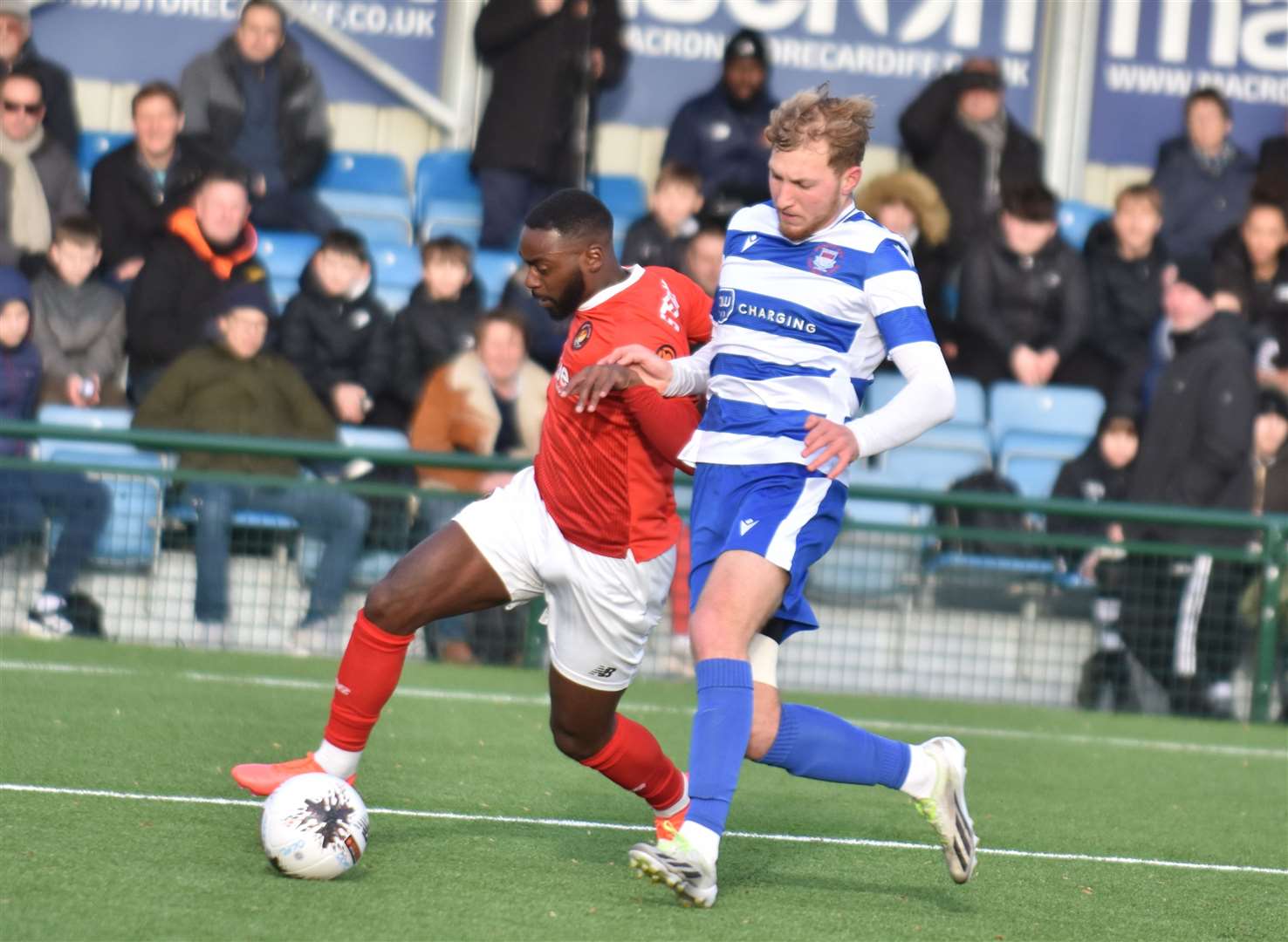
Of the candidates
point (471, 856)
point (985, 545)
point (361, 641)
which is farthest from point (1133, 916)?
point (985, 545)

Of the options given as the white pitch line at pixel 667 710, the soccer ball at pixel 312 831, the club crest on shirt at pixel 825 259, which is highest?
the club crest on shirt at pixel 825 259

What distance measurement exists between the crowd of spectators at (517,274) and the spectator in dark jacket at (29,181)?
1 centimetres

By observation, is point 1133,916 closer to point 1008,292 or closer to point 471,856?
point 471,856

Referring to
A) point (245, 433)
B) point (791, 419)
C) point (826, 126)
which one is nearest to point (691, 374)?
point (791, 419)

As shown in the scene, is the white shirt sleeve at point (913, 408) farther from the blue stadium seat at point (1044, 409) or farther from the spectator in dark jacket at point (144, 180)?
the spectator in dark jacket at point (144, 180)

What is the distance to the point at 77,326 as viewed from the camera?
10.6 m

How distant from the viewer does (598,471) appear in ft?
17.9

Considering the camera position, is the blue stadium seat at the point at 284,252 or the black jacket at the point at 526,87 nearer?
the blue stadium seat at the point at 284,252

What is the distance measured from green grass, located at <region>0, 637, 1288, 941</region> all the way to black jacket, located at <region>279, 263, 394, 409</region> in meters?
1.90

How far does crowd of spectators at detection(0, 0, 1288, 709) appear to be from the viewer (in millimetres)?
10383

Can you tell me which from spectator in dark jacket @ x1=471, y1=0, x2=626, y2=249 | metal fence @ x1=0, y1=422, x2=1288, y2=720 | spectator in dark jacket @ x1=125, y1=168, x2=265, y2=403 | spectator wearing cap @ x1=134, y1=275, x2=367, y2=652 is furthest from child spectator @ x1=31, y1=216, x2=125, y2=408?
spectator in dark jacket @ x1=471, y1=0, x2=626, y2=249

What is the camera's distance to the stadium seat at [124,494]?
9.66 metres

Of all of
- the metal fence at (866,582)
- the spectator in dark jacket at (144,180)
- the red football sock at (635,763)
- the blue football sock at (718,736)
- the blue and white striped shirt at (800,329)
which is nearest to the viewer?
the blue football sock at (718,736)

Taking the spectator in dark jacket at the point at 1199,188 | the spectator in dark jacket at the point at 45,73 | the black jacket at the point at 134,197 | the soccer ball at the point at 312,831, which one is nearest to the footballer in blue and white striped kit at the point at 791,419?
the soccer ball at the point at 312,831
